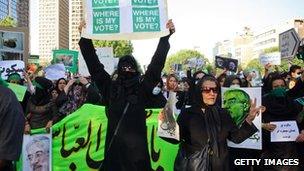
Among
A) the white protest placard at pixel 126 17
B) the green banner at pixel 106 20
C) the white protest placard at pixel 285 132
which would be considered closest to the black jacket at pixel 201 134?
the white protest placard at pixel 126 17

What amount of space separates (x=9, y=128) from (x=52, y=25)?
6371 inches

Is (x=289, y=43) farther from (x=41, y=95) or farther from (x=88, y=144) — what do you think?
(x=88, y=144)

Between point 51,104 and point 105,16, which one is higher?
point 105,16

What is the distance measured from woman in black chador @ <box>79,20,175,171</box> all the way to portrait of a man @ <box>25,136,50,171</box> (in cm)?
298

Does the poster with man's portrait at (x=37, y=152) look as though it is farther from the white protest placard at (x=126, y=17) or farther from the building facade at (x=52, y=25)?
the building facade at (x=52, y=25)

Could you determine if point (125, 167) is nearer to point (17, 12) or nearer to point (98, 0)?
point (98, 0)

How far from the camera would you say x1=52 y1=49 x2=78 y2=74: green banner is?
44.2 feet

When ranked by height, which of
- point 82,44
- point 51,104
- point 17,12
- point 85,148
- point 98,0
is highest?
point 17,12

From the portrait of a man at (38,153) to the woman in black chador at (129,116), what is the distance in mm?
2975

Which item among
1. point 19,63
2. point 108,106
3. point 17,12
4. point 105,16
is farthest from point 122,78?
point 17,12

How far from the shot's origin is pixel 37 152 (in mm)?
7047

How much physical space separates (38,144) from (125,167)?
3251 millimetres

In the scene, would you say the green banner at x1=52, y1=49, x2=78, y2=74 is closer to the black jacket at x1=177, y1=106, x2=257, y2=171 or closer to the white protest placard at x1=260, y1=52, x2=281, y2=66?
the white protest placard at x1=260, y1=52, x2=281, y2=66

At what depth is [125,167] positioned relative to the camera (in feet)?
13.4
